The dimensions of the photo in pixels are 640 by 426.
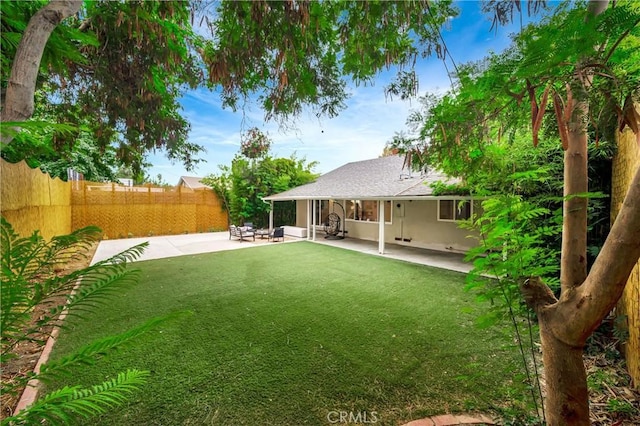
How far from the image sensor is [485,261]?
6.86 feet

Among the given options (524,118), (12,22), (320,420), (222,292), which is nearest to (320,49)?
(524,118)

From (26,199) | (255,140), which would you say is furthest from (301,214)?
(26,199)

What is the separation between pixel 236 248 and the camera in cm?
1148

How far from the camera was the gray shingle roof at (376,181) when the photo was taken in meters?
9.48

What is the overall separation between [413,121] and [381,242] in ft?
23.9

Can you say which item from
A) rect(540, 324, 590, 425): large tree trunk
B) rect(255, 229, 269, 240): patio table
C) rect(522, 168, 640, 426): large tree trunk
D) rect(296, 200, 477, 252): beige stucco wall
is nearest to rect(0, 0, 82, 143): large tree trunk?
rect(522, 168, 640, 426): large tree trunk

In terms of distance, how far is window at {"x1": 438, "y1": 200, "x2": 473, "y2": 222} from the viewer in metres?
9.93

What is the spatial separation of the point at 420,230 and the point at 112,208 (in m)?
15.0

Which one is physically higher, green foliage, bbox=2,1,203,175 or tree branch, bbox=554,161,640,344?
green foliage, bbox=2,1,203,175

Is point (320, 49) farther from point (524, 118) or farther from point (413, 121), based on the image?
point (524, 118)

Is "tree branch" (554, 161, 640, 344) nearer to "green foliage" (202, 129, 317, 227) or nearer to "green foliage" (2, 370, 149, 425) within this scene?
"green foliage" (2, 370, 149, 425)

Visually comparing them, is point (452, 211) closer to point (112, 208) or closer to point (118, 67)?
point (118, 67)

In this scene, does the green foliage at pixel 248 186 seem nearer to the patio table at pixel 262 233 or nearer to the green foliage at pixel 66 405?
the patio table at pixel 262 233

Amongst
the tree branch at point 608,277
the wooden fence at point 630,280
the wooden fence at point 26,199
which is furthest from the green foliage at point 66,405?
the wooden fence at point 630,280
